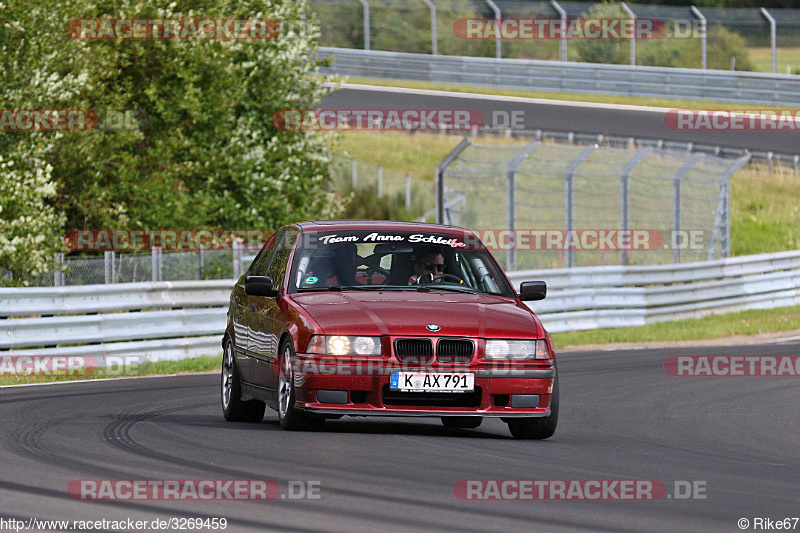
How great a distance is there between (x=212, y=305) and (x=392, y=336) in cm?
967

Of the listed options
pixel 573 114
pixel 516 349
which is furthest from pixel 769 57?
pixel 516 349

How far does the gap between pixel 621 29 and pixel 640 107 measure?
3.78 meters

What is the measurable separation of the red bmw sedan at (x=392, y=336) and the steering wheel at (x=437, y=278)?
1cm

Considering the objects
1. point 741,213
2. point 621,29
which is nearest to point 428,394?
point 741,213

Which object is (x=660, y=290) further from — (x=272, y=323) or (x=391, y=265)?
(x=272, y=323)

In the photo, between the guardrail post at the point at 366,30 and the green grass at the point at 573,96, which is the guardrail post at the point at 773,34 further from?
the guardrail post at the point at 366,30

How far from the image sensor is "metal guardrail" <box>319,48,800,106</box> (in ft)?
138

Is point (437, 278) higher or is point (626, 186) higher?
point (437, 278)

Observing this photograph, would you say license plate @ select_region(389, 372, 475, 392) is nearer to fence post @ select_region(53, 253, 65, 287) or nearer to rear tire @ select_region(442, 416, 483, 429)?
rear tire @ select_region(442, 416, 483, 429)

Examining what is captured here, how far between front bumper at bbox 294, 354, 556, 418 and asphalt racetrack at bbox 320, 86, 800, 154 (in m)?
31.3

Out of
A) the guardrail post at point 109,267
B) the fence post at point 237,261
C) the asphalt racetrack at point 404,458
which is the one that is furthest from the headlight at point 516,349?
the fence post at point 237,261

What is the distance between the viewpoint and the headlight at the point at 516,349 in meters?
9.98

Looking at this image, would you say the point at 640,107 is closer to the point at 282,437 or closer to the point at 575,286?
the point at 575,286

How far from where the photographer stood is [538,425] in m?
10.3
